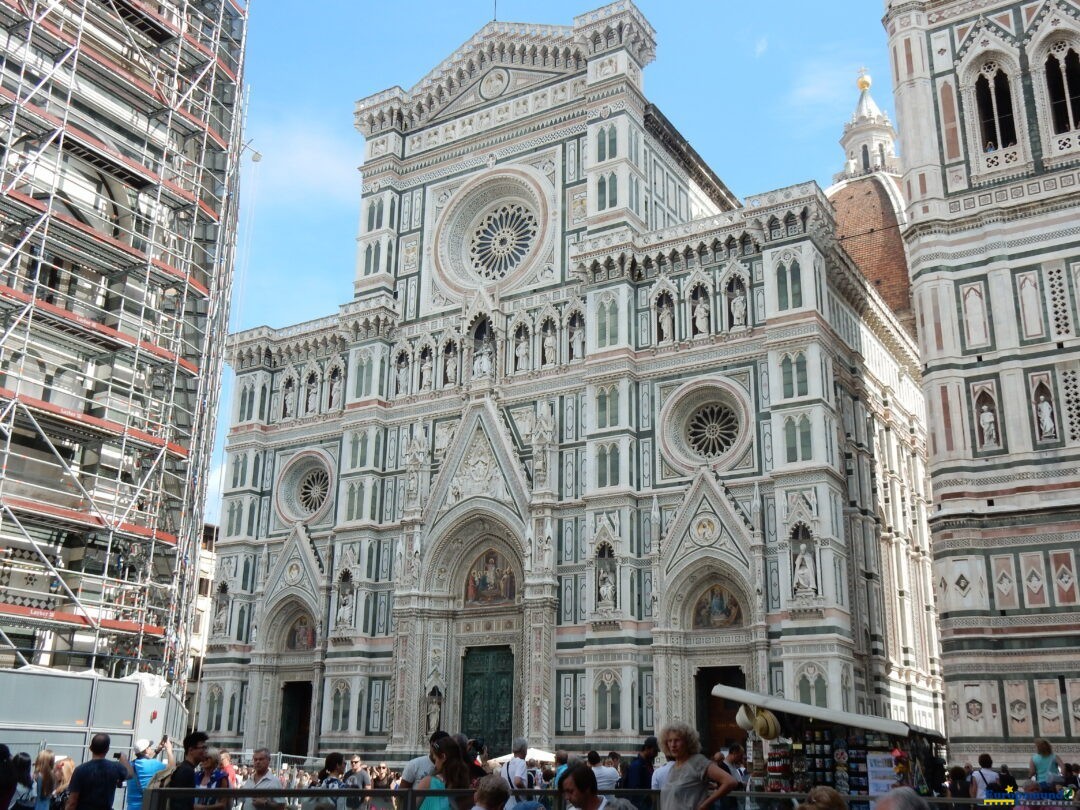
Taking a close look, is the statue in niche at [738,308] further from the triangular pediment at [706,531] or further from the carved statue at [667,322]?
the triangular pediment at [706,531]

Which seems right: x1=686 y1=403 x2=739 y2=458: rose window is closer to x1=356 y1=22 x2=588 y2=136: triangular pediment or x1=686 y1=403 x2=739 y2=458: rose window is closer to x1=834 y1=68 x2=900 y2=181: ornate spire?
x1=356 y1=22 x2=588 y2=136: triangular pediment

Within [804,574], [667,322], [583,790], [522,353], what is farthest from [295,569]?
[583,790]

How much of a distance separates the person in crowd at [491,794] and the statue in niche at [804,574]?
2009 centimetres

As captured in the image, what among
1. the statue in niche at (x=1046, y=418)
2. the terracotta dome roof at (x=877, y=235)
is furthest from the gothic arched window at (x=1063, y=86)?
the terracotta dome roof at (x=877, y=235)

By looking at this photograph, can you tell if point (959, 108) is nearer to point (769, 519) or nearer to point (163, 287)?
point (769, 519)

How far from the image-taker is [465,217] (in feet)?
117

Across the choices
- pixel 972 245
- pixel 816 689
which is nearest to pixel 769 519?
pixel 816 689

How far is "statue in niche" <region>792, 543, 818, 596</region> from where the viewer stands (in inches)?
992

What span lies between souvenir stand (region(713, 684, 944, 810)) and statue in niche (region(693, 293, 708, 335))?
1582 cm

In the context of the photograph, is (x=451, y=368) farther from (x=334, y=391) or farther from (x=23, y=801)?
(x=23, y=801)

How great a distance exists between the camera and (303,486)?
118ft

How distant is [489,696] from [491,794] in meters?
24.5

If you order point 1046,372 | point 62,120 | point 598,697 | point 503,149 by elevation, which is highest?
point 503,149

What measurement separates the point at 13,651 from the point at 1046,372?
21.2 meters
